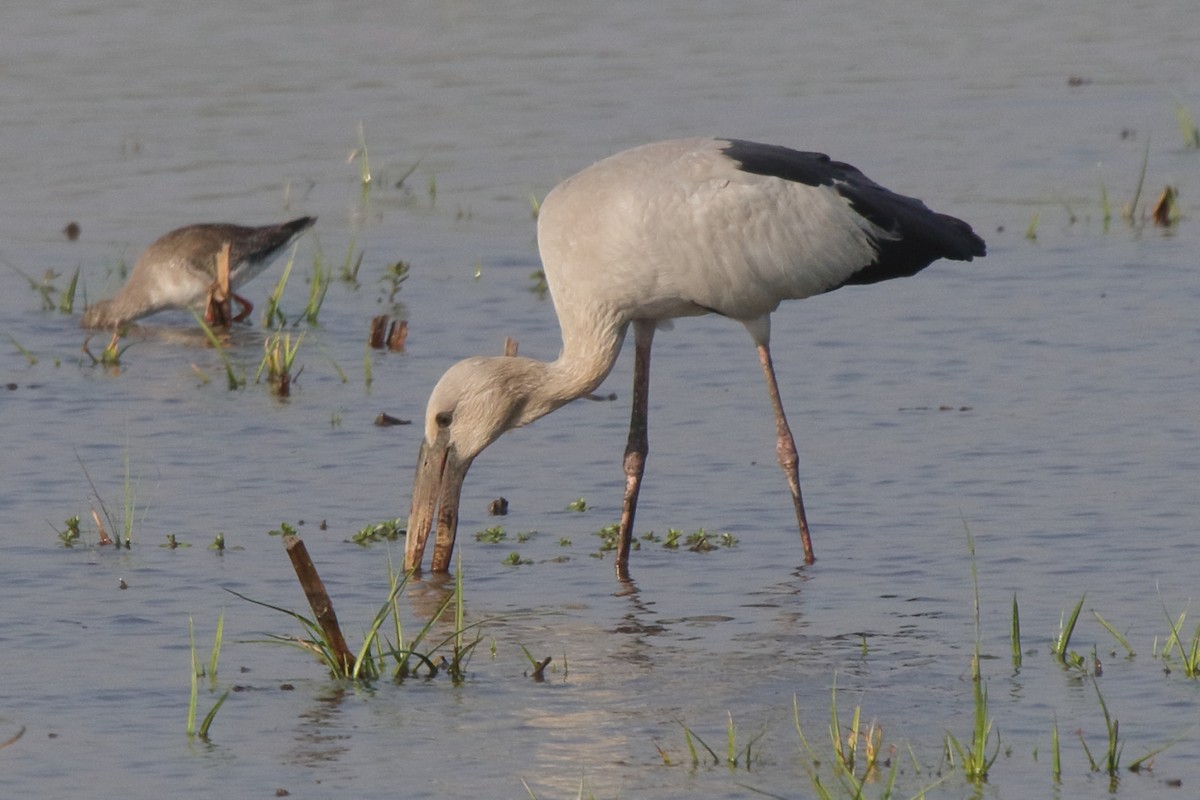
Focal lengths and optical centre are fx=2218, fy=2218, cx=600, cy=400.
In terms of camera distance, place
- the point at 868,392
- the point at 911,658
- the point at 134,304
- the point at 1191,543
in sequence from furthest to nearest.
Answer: the point at 134,304 → the point at 868,392 → the point at 1191,543 → the point at 911,658

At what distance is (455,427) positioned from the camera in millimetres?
7965

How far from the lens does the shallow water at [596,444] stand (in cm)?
602

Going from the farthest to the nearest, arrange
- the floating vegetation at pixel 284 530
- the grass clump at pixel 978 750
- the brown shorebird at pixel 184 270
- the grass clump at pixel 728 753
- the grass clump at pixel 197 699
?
the brown shorebird at pixel 184 270 < the floating vegetation at pixel 284 530 < the grass clump at pixel 197 699 < the grass clump at pixel 728 753 < the grass clump at pixel 978 750

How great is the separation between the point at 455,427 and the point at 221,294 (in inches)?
172

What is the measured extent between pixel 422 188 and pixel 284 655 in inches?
352

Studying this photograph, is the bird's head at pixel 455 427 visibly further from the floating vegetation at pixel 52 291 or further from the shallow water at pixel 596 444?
the floating vegetation at pixel 52 291

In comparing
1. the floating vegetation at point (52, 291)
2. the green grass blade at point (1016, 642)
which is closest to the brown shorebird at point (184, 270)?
the floating vegetation at point (52, 291)

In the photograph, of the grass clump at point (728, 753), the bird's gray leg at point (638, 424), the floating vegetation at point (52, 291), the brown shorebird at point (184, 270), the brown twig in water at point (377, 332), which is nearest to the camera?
the grass clump at point (728, 753)

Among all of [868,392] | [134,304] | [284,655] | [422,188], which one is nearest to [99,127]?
[422,188]

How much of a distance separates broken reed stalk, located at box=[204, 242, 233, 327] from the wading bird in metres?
4.08

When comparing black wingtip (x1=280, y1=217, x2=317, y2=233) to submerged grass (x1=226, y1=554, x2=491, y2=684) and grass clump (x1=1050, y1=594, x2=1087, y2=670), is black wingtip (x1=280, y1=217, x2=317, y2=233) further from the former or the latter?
grass clump (x1=1050, y1=594, x2=1087, y2=670)

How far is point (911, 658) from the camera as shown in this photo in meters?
6.62

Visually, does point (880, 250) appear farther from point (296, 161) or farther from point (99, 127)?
point (99, 127)

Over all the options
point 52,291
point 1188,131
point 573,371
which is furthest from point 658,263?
point 1188,131
